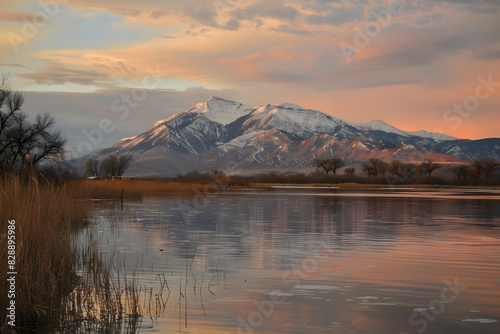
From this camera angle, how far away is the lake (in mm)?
11771

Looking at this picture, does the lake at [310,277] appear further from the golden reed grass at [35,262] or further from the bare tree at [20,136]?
the bare tree at [20,136]

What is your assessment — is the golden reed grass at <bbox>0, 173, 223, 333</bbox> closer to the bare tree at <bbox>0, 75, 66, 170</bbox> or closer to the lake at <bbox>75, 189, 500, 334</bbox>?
the lake at <bbox>75, 189, 500, 334</bbox>

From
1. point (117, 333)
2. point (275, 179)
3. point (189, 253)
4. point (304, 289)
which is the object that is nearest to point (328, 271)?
point (304, 289)

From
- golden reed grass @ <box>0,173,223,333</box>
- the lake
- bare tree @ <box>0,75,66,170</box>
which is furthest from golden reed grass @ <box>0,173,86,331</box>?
bare tree @ <box>0,75,66,170</box>

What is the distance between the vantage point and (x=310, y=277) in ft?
55.1

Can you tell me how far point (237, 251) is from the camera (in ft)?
74.6

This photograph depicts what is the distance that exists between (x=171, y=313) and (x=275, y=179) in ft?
592

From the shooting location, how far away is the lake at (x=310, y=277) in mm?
11771

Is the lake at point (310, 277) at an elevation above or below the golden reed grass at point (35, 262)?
below

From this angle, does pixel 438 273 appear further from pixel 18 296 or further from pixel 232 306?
pixel 18 296

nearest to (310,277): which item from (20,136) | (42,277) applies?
(42,277)

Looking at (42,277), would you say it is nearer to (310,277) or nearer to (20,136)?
(310,277)

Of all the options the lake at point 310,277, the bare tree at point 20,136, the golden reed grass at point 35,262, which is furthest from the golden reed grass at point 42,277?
the bare tree at point 20,136

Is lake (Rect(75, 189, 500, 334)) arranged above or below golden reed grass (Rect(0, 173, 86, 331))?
below
